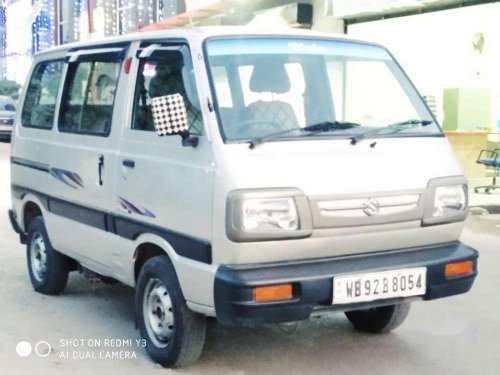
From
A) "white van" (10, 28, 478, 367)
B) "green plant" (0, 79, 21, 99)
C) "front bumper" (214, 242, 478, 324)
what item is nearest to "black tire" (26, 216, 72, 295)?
"white van" (10, 28, 478, 367)

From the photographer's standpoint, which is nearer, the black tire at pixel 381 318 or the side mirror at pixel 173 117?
the side mirror at pixel 173 117

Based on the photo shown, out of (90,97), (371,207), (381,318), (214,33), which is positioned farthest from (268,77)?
(381,318)

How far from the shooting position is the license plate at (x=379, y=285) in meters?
3.67

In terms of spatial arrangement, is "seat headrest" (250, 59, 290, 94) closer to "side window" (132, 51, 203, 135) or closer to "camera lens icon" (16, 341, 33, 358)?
"side window" (132, 51, 203, 135)

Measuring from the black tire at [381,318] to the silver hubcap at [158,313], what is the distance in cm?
132

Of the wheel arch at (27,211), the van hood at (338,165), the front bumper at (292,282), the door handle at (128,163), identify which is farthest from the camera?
the wheel arch at (27,211)

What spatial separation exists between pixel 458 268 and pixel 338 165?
92 cm

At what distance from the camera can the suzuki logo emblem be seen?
3793 millimetres

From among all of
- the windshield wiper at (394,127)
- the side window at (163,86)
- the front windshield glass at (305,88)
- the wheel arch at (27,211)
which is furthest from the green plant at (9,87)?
the windshield wiper at (394,127)

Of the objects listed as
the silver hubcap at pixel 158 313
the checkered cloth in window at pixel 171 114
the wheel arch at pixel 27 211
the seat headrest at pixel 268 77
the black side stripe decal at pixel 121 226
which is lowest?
the silver hubcap at pixel 158 313

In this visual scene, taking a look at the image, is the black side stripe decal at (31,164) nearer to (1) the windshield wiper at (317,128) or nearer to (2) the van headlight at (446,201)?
(1) the windshield wiper at (317,128)

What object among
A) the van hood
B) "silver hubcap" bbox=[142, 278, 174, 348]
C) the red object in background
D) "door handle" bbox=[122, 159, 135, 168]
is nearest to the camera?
the van hood

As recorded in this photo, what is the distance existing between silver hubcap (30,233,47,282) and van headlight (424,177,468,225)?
300 cm

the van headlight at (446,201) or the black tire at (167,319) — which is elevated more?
the van headlight at (446,201)
